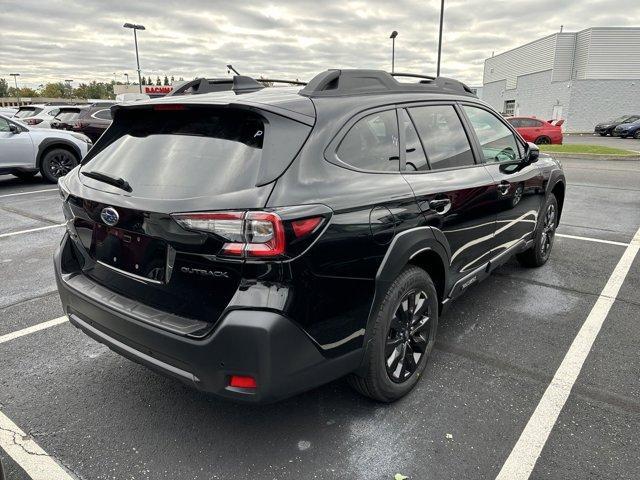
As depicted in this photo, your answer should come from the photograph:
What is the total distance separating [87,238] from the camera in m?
2.60

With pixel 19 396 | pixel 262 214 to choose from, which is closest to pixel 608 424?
pixel 262 214

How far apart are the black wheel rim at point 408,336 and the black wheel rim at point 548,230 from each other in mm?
2625

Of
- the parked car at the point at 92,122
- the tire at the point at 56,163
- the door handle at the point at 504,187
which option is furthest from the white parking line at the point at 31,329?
the parked car at the point at 92,122

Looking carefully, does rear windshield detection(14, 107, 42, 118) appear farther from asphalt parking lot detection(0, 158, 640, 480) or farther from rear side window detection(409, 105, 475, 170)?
rear side window detection(409, 105, 475, 170)

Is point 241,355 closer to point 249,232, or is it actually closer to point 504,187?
point 249,232

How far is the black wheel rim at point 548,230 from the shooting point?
4.99 meters

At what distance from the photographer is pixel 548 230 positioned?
201 inches

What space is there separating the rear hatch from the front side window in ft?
6.35

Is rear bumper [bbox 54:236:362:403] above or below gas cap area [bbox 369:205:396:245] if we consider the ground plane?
below

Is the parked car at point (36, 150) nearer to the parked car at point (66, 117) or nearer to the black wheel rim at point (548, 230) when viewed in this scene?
the parked car at point (66, 117)

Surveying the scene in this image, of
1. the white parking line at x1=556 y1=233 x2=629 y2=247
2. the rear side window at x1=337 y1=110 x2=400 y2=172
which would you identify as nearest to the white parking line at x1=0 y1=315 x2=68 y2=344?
the rear side window at x1=337 y1=110 x2=400 y2=172

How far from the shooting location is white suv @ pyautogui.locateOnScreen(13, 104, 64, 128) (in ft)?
52.5

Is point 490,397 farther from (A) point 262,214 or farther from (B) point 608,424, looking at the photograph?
(A) point 262,214

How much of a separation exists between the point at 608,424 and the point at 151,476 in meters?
2.35
